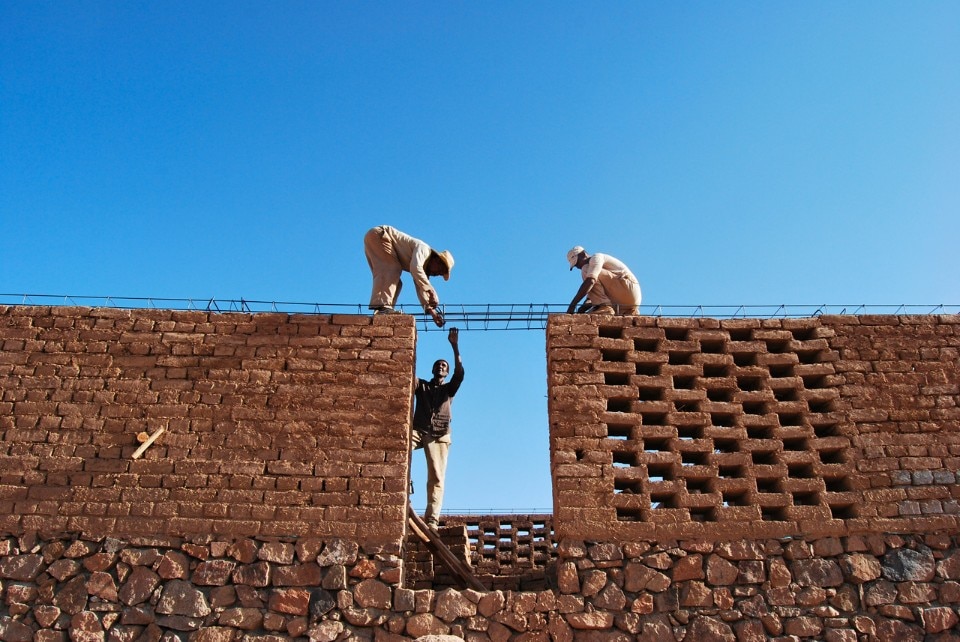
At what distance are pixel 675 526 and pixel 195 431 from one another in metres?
4.26

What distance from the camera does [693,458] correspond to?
24.5 ft

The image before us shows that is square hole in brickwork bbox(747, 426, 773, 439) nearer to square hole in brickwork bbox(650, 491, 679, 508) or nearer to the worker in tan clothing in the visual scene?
square hole in brickwork bbox(650, 491, 679, 508)

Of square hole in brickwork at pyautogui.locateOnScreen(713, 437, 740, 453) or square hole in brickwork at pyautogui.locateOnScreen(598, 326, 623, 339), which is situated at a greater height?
square hole in brickwork at pyautogui.locateOnScreen(598, 326, 623, 339)

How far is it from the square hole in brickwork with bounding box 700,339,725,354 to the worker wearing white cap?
77 cm

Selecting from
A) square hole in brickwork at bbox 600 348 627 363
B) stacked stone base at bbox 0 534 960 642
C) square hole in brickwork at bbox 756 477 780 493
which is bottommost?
stacked stone base at bbox 0 534 960 642

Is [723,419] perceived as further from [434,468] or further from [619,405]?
[434,468]

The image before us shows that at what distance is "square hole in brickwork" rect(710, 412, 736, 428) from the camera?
7.59 metres

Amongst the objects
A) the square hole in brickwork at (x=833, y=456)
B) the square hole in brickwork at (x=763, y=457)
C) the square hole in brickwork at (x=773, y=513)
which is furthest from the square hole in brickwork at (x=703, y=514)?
the square hole in brickwork at (x=833, y=456)

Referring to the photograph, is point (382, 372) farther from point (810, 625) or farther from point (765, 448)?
point (810, 625)

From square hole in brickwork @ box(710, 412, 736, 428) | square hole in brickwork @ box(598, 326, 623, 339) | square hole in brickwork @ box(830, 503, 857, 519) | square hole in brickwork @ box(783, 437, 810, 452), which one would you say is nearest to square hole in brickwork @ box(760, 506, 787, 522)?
square hole in brickwork @ box(830, 503, 857, 519)

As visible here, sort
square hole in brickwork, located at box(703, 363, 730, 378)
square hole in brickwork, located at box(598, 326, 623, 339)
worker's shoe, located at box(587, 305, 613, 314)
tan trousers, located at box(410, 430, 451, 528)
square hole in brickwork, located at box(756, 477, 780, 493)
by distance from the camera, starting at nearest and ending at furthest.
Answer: square hole in brickwork, located at box(756, 477, 780, 493) → square hole in brickwork, located at box(703, 363, 730, 378) → square hole in brickwork, located at box(598, 326, 623, 339) → worker's shoe, located at box(587, 305, 613, 314) → tan trousers, located at box(410, 430, 451, 528)

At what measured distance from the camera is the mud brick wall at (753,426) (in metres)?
7.13

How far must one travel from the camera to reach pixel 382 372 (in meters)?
7.54

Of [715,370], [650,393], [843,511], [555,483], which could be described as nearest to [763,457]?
[843,511]
